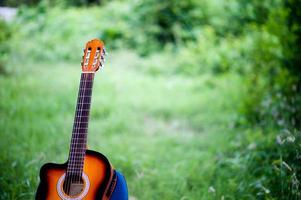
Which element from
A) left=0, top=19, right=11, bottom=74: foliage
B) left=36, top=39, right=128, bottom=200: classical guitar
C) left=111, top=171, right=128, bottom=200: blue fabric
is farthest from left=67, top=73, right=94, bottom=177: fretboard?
left=0, top=19, right=11, bottom=74: foliage

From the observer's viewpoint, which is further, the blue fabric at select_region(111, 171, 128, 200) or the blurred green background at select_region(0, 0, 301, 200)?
the blurred green background at select_region(0, 0, 301, 200)

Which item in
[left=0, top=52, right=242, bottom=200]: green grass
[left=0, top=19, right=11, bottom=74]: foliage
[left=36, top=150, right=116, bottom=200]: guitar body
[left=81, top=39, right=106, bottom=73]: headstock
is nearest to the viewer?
[left=36, top=150, right=116, bottom=200]: guitar body

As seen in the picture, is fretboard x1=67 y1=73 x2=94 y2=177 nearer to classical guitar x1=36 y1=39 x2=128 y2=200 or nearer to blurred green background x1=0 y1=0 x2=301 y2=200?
classical guitar x1=36 y1=39 x2=128 y2=200

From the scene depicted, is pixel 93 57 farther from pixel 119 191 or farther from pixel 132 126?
pixel 132 126

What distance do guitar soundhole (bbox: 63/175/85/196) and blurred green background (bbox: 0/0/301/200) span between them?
77 centimetres

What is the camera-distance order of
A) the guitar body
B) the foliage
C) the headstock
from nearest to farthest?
the guitar body
the headstock
the foliage

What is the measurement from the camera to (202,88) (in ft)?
21.8

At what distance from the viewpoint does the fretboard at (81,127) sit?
2055 millimetres

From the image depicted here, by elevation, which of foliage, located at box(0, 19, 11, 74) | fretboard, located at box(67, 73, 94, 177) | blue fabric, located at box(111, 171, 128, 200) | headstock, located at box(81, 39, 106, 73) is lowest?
blue fabric, located at box(111, 171, 128, 200)

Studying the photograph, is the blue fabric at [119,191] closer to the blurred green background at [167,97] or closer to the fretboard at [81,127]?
the fretboard at [81,127]

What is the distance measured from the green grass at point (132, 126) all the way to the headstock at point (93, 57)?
3.86 feet

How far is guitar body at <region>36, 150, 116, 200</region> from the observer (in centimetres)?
199

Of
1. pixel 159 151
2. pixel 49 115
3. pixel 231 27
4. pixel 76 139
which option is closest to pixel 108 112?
pixel 49 115

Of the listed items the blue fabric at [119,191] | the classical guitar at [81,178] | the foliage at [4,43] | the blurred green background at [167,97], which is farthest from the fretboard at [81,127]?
the foliage at [4,43]
